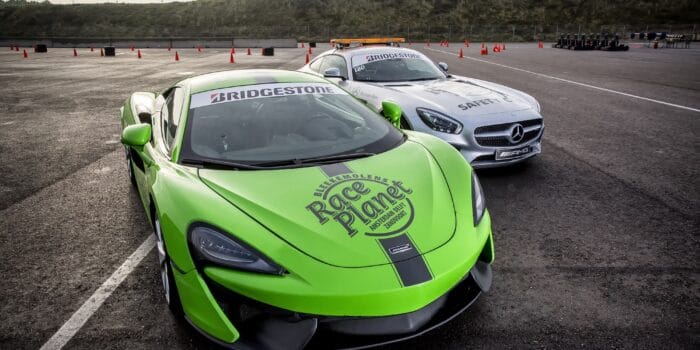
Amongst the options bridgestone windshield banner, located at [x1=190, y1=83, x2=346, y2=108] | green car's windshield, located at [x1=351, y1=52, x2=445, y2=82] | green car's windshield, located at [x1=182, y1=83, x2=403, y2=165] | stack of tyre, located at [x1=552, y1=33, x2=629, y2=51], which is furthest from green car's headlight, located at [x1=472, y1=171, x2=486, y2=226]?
stack of tyre, located at [x1=552, y1=33, x2=629, y2=51]

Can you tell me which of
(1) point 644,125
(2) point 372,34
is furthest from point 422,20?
(1) point 644,125

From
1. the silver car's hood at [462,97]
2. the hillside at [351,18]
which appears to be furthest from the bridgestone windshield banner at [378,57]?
the hillside at [351,18]

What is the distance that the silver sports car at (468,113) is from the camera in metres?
5.00

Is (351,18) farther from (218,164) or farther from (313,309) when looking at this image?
(313,309)

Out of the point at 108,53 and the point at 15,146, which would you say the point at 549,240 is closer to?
the point at 15,146

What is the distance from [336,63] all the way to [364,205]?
5.03 m

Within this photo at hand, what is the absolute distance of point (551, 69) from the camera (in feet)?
56.5

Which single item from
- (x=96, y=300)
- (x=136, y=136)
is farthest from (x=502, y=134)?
(x=96, y=300)

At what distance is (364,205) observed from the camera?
2.52 m

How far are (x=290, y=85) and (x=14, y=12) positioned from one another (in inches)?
3866

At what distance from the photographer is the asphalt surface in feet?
8.61

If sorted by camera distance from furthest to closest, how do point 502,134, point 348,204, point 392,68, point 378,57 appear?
point 378,57, point 392,68, point 502,134, point 348,204

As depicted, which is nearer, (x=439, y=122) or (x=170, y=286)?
(x=170, y=286)

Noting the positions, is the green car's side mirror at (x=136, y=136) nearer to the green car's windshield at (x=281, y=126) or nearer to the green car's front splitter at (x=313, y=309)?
the green car's windshield at (x=281, y=126)
